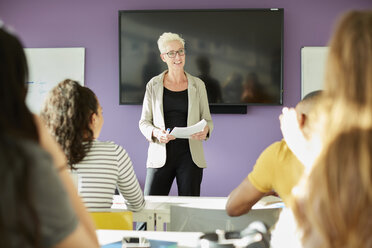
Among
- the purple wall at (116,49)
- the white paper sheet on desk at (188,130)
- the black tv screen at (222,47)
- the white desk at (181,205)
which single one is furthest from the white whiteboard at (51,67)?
the white desk at (181,205)

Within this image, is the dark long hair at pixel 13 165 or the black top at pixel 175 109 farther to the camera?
the black top at pixel 175 109

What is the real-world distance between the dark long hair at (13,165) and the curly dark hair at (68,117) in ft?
3.18

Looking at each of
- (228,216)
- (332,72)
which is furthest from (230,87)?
(332,72)

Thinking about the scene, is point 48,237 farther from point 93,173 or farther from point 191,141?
point 191,141

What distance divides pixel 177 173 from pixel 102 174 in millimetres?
1167

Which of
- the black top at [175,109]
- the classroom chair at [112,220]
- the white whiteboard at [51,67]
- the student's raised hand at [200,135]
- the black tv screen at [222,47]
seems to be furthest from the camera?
the white whiteboard at [51,67]

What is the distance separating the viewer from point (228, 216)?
167cm

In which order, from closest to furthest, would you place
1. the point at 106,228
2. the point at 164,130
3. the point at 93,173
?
the point at 106,228, the point at 93,173, the point at 164,130

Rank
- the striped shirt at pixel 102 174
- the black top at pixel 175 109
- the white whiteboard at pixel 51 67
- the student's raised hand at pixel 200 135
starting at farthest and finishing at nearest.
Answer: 1. the white whiteboard at pixel 51 67
2. the black top at pixel 175 109
3. the student's raised hand at pixel 200 135
4. the striped shirt at pixel 102 174

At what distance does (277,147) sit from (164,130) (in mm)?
1456

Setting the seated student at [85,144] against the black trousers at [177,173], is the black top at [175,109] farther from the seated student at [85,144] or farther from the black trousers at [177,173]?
the seated student at [85,144]

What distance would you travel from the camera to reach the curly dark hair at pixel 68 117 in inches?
66.1

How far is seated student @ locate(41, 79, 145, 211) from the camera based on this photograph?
1.68 metres

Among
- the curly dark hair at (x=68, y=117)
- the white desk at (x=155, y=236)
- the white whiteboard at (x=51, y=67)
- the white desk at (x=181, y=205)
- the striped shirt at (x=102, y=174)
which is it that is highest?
the white whiteboard at (x=51, y=67)
